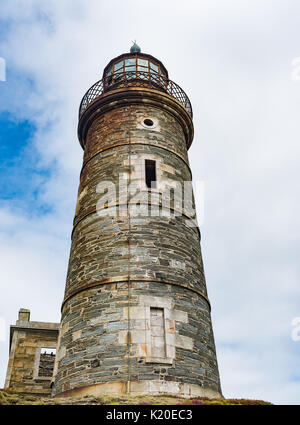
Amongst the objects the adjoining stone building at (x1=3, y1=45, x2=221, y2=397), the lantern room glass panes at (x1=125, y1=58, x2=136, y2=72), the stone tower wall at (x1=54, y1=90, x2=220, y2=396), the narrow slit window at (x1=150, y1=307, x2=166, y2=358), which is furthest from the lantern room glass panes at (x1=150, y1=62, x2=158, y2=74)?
the narrow slit window at (x1=150, y1=307, x2=166, y2=358)

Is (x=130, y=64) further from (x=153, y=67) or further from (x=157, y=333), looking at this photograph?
(x=157, y=333)

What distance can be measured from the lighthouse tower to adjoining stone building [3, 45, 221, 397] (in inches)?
1.0

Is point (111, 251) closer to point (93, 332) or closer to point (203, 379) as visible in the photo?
point (93, 332)

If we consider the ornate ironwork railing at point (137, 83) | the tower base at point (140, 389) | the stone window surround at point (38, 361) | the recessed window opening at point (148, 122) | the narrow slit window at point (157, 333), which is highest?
the ornate ironwork railing at point (137, 83)

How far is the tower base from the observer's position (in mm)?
7984

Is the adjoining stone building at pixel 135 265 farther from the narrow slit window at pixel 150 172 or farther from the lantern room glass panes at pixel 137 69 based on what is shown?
the lantern room glass panes at pixel 137 69

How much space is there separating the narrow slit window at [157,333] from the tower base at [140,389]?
61cm

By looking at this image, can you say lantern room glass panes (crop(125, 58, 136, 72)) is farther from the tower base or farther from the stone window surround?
the stone window surround

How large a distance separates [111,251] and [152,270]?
Result: 44.4 inches

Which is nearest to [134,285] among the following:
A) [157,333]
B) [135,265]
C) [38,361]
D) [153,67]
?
[135,265]

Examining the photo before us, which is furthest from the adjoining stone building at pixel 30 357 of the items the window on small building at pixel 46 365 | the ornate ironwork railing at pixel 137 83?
the ornate ironwork railing at pixel 137 83

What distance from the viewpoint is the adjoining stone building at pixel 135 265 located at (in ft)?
27.9

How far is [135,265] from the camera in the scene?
9.66 meters
